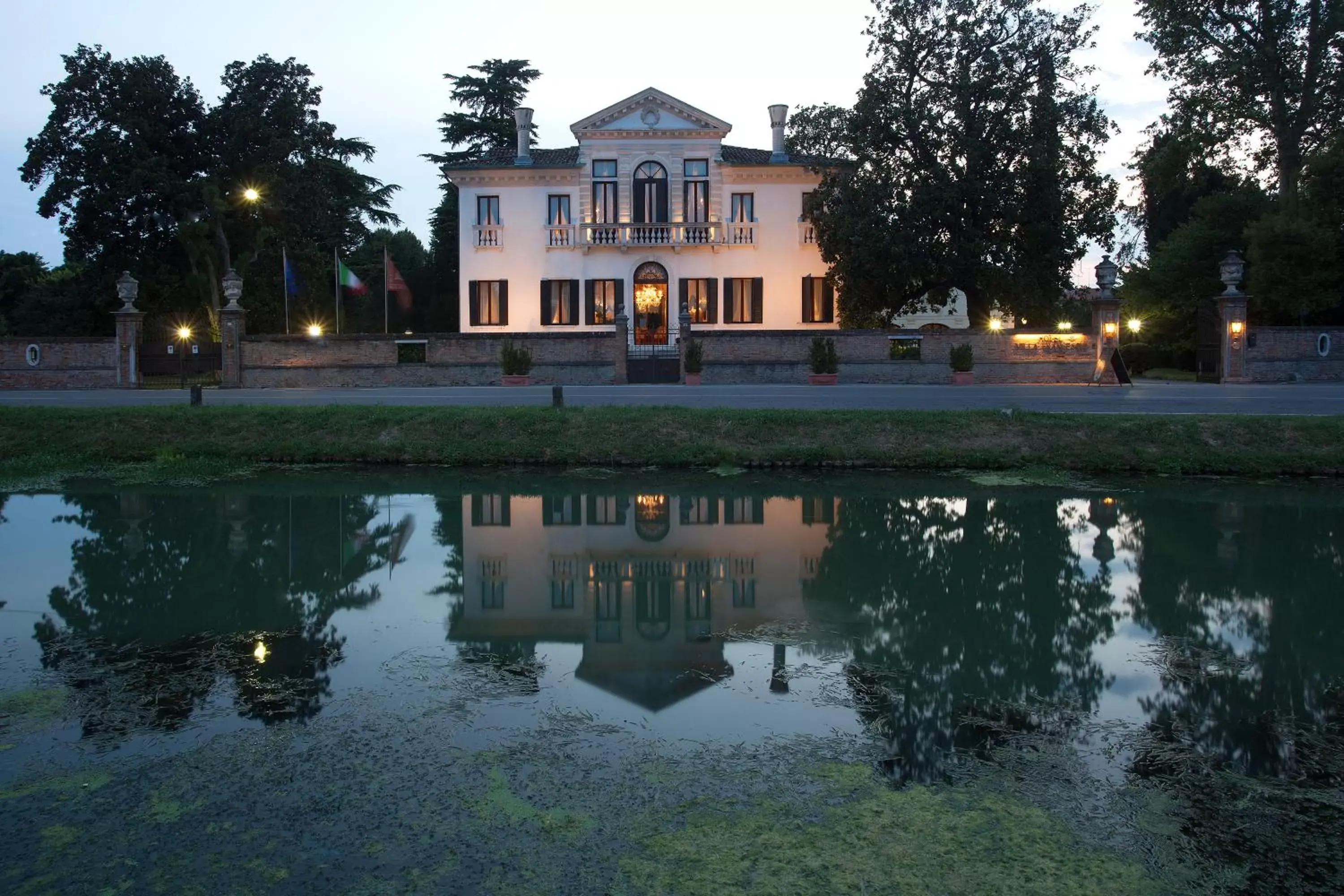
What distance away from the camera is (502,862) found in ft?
14.1

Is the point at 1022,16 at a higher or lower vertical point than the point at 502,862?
higher

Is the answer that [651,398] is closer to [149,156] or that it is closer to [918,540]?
[918,540]

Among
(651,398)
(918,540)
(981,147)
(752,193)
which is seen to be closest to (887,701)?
(918,540)

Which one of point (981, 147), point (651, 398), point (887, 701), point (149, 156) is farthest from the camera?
point (149, 156)

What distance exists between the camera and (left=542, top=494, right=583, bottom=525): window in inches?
484

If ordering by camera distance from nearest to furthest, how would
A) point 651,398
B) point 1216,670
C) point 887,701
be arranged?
1. point 887,701
2. point 1216,670
3. point 651,398

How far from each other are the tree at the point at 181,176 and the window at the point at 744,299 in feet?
51.6

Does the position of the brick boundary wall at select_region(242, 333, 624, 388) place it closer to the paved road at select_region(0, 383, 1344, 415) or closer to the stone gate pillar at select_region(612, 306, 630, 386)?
the stone gate pillar at select_region(612, 306, 630, 386)

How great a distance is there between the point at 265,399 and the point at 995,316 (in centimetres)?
2627

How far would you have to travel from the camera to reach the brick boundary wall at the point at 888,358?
96.0 ft

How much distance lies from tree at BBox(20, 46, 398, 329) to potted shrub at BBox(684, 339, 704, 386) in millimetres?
18365

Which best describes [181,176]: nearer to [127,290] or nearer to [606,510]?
[127,290]

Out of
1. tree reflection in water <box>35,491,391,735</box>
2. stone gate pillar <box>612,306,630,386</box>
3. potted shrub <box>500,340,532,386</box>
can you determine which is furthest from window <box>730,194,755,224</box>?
tree reflection in water <box>35,491,391,735</box>

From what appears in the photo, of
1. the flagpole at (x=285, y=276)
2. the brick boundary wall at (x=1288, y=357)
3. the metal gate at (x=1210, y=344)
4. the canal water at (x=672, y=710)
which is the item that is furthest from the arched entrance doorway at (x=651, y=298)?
the canal water at (x=672, y=710)
